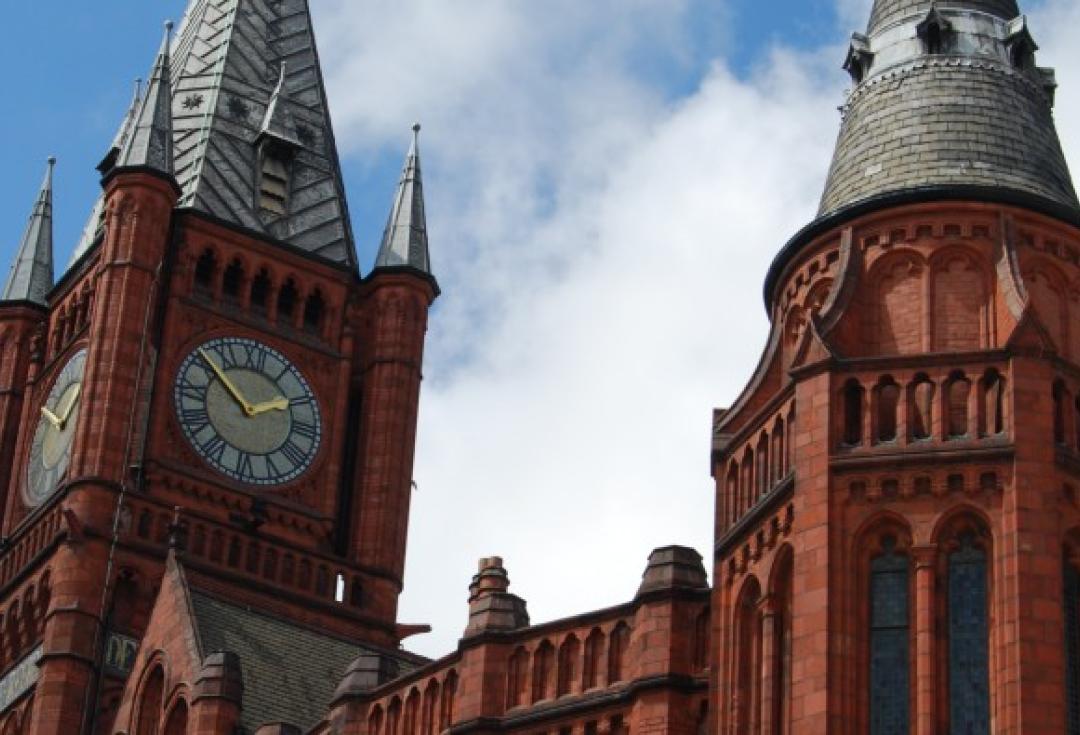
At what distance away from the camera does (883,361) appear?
3538cm

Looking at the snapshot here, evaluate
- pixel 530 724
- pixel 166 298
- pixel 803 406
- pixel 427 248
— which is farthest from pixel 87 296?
pixel 803 406

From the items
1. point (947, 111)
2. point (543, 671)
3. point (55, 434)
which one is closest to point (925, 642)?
point (543, 671)

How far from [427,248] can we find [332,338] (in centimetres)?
405

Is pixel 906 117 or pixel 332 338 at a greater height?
pixel 332 338

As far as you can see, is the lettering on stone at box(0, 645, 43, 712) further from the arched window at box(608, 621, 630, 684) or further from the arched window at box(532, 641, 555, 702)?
the arched window at box(608, 621, 630, 684)

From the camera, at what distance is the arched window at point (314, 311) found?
68.0 metres

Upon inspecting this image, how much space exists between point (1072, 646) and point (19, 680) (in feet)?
108

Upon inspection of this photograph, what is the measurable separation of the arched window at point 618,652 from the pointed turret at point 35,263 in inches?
1337

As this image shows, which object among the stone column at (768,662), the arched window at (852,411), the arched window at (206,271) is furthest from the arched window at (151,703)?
the arched window at (852,411)

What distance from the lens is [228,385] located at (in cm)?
6519

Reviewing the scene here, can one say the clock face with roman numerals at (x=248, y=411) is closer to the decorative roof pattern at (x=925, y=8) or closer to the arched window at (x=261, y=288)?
the arched window at (x=261, y=288)

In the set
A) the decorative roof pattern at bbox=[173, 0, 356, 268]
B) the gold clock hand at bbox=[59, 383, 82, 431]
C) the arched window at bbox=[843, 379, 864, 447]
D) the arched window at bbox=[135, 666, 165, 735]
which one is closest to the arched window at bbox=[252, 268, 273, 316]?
the decorative roof pattern at bbox=[173, 0, 356, 268]

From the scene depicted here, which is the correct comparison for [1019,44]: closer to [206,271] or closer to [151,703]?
[151,703]

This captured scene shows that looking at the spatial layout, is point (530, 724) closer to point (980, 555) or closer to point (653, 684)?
point (653, 684)
